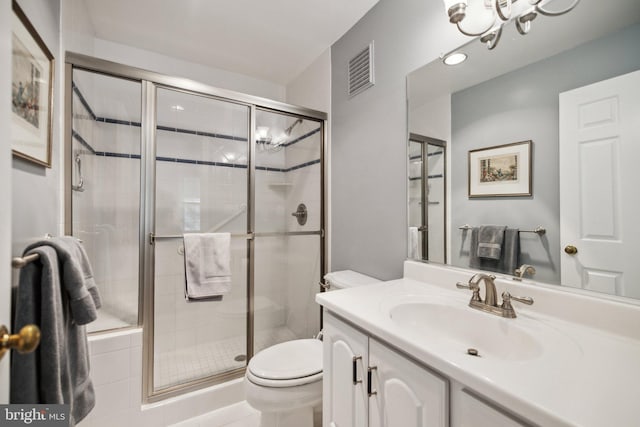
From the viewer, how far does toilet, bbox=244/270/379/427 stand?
1.21 metres

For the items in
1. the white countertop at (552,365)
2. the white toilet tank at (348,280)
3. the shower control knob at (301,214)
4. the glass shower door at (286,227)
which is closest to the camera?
the white countertop at (552,365)

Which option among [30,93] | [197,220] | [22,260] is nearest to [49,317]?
[22,260]

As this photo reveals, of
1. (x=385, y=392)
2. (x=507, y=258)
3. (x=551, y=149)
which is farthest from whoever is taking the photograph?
(x=507, y=258)

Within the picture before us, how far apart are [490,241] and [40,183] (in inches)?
69.3

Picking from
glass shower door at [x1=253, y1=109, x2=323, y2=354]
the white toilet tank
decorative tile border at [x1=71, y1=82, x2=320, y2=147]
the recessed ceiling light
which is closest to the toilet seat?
the white toilet tank

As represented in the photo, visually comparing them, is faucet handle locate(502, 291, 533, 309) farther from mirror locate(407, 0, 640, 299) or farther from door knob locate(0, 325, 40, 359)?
door knob locate(0, 325, 40, 359)

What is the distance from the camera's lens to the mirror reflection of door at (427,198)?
123 centimetres

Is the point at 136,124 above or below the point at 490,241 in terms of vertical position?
above

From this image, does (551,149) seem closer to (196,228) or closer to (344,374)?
(344,374)

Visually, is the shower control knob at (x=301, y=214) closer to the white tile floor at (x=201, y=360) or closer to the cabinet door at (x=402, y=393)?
the white tile floor at (x=201, y=360)

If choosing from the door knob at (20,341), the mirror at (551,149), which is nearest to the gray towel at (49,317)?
the door knob at (20,341)

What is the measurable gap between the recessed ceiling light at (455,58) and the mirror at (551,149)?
0.07 ft

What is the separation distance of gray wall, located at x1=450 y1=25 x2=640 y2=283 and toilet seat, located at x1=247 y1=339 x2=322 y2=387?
91 centimetres

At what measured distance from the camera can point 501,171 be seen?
39.3 inches
